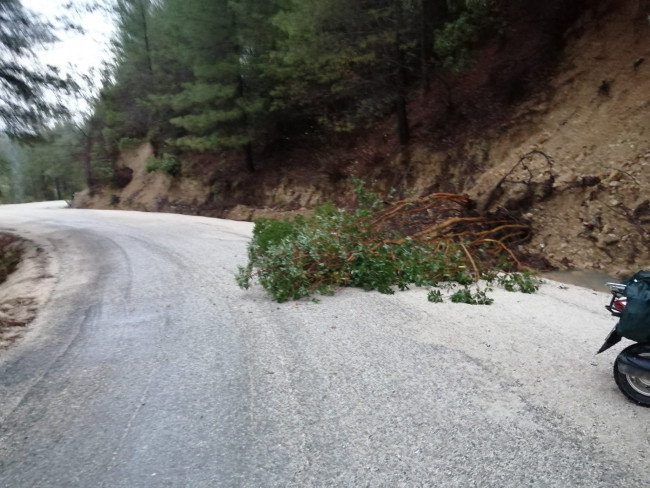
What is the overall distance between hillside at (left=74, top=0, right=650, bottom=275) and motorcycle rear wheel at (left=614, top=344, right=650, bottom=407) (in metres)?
4.86

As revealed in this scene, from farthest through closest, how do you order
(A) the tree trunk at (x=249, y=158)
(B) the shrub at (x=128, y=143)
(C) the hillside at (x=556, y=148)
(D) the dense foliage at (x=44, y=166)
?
1. (B) the shrub at (x=128, y=143)
2. (A) the tree trunk at (x=249, y=158)
3. (D) the dense foliage at (x=44, y=166)
4. (C) the hillside at (x=556, y=148)

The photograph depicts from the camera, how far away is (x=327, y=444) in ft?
9.61

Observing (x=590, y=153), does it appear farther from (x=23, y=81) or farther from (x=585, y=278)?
(x=23, y=81)

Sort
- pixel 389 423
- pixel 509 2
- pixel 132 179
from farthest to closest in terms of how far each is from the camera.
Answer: pixel 132 179 → pixel 509 2 → pixel 389 423

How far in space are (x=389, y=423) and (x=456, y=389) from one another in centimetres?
75

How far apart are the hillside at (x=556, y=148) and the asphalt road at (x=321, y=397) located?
275 cm

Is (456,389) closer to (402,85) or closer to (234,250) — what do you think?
(234,250)

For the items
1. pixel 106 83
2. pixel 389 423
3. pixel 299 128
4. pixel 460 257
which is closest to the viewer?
pixel 389 423

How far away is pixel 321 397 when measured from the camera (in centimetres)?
352

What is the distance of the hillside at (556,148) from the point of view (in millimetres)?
8156

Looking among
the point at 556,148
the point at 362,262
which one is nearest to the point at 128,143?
the point at 556,148

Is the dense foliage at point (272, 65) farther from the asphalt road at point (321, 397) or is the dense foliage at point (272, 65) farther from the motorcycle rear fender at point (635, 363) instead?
the motorcycle rear fender at point (635, 363)

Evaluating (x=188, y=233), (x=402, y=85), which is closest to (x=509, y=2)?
(x=402, y=85)

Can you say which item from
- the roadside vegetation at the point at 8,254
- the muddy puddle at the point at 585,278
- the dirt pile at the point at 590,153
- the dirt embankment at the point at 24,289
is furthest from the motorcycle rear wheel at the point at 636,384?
the roadside vegetation at the point at 8,254
